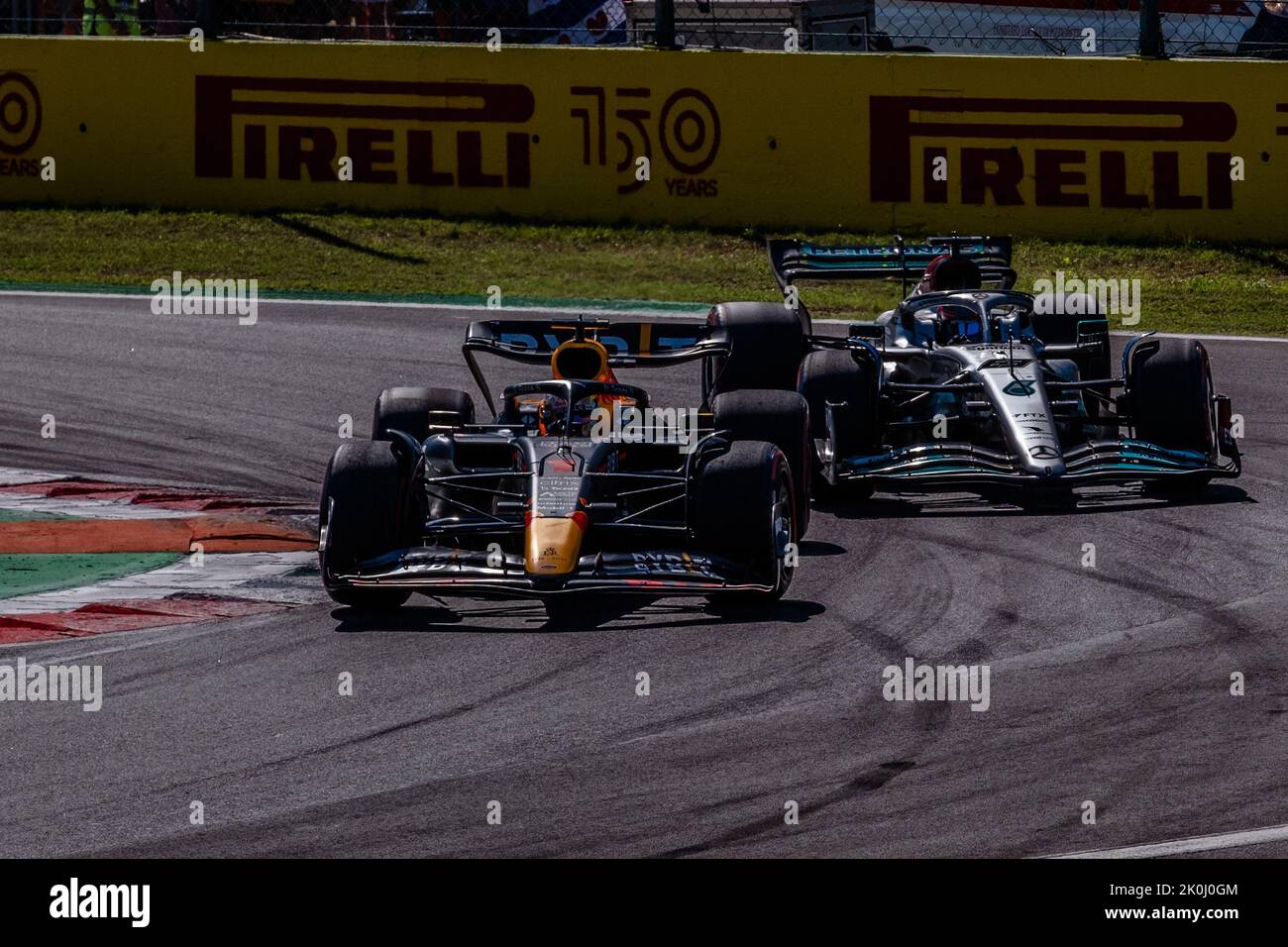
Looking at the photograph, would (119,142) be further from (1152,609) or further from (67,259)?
(1152,609)

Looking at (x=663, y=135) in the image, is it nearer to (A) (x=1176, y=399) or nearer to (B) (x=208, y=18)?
(B) (x=208, y=18)

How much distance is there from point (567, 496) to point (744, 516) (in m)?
0.74

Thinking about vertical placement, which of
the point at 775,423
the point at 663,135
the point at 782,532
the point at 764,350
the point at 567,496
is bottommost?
the point at 782,532

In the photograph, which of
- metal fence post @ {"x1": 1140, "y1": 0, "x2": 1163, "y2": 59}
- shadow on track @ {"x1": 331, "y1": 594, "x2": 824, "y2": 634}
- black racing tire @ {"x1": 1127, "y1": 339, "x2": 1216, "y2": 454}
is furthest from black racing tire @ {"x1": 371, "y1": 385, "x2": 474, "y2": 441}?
metal fence post @ {"x1": 1140, "y1": 0, "x2": 1163, "y2": 59}

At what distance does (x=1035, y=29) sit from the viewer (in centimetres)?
1788

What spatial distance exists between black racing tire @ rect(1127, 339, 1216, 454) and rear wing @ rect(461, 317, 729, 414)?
7.68 feet

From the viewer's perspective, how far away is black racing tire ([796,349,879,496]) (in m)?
10.9

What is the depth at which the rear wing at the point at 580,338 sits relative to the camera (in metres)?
10.4

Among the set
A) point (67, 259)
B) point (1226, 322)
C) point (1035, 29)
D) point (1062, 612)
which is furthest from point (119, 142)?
point (1062, 612)

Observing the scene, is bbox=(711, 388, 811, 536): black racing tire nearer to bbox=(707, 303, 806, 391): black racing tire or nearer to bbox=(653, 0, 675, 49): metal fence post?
bbox=(707, 303, 806, 391): black racing tire

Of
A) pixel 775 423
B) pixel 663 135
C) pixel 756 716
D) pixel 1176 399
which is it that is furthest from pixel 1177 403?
pixel 663 135

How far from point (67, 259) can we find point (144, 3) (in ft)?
8.93

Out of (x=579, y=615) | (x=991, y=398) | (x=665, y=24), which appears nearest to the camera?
(x=579, y=615)

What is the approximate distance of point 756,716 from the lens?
6734mm
